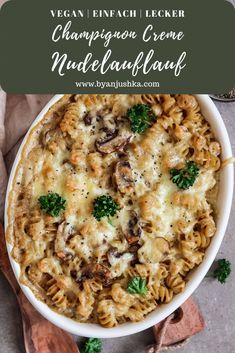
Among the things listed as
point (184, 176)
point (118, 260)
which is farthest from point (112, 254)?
point (184, 176)

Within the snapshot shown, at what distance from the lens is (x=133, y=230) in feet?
10.7

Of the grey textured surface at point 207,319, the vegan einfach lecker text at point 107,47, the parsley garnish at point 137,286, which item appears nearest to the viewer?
the parsley garnish at point 137,286

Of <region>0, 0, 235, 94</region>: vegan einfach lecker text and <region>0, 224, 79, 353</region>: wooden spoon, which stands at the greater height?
<region>0, 0, 235, 94</region>: vegan einfach lecker text

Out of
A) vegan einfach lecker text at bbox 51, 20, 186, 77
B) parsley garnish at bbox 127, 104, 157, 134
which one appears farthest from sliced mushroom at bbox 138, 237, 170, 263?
vegan einfach lecker text at bbox 51, 20, 186, 77

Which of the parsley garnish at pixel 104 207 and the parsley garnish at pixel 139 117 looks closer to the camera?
the parsley garnish at pixel 104 207

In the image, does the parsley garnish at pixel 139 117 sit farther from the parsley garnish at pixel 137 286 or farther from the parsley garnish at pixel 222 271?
the parsley garnish at pixel 222 271

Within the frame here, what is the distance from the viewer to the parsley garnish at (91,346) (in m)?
3.66

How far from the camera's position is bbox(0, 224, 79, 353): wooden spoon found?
3600 mm

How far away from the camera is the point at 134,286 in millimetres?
3215

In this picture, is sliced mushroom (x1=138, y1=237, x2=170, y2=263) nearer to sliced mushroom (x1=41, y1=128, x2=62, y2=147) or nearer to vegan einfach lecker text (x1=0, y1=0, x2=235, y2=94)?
sliced mushroom (x1=41, y1=128, x2=62, y2=147)

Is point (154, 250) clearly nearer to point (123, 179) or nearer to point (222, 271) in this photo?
point (123, 179)

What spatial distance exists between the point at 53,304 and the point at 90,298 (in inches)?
8.8

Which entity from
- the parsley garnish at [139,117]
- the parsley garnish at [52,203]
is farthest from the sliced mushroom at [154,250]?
the parsley garnish at [139,117]

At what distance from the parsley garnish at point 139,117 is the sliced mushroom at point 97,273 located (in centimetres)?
79
